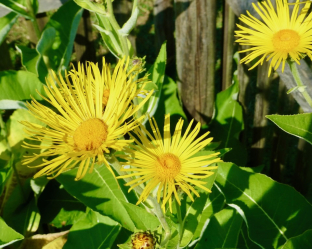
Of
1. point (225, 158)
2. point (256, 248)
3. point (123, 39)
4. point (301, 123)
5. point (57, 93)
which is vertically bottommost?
point (256, 248)

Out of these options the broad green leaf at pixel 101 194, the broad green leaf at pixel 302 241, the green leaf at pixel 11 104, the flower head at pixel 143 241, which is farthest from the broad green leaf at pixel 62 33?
the broad green leaf at pixel 302 241

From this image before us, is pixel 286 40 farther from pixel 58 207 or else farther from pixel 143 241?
pixel 58 207

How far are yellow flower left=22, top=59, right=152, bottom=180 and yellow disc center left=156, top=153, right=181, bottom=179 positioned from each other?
6.2 inches

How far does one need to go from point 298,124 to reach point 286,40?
1.17 feet

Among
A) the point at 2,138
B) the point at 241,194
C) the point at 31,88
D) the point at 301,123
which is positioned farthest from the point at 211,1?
the point at 2,138

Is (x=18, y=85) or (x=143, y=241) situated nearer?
(x=143, y=241)

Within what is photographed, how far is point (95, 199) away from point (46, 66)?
33.3 inches

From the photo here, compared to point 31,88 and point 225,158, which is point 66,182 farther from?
point 225,158

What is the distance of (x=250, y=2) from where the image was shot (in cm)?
165

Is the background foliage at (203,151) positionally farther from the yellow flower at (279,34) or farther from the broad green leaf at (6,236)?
the yellow flower at (279,34)

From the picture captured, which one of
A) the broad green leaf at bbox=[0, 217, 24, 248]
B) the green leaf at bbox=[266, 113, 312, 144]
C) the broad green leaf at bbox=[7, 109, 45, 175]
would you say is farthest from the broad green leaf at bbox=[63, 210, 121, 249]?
the green leaf at bbox=[266, 113, 312, 144]

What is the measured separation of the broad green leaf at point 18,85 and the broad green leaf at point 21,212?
50cm

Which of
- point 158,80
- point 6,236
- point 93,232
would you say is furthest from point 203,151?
point 6,236

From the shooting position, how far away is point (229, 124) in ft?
7.00
